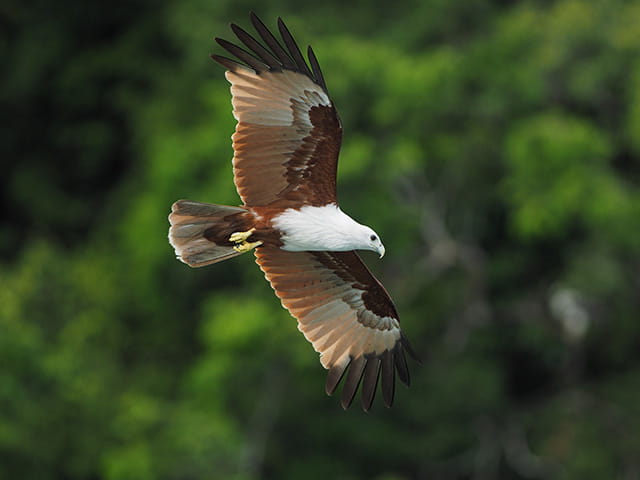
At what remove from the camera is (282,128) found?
920cm

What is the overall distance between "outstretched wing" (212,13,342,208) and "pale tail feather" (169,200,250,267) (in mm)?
258

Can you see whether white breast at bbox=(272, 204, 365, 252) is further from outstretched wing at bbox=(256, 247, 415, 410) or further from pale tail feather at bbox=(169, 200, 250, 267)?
outstretched wing at bbox=(256, 247, 415, 410)

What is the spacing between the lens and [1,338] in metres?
20.5

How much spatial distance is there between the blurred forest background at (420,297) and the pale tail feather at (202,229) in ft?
33.8

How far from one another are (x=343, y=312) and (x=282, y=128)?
1501 mm

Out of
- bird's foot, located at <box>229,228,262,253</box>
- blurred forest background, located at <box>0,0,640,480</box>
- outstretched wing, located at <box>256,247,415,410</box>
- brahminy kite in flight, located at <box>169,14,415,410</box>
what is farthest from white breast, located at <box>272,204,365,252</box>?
blurred forest background, located at <box>0,0,640,480</box>

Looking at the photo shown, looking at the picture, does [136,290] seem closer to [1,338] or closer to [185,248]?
[1,338]

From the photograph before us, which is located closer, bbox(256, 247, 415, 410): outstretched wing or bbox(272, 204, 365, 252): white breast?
bbox(272, 204, 365, 252): white breast

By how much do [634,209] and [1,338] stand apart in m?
9.36

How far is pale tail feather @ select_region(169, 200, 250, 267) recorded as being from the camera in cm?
A: 904

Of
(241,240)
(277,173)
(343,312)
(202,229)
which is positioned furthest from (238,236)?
(343,312)

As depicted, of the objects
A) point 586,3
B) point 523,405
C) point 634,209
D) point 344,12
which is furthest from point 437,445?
point 344,12

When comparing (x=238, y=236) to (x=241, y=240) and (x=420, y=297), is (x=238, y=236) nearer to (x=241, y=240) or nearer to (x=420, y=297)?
(x=241, y=240)

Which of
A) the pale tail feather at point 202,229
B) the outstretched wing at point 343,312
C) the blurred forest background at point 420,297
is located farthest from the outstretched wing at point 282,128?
the blurred forest background at point 420,297
